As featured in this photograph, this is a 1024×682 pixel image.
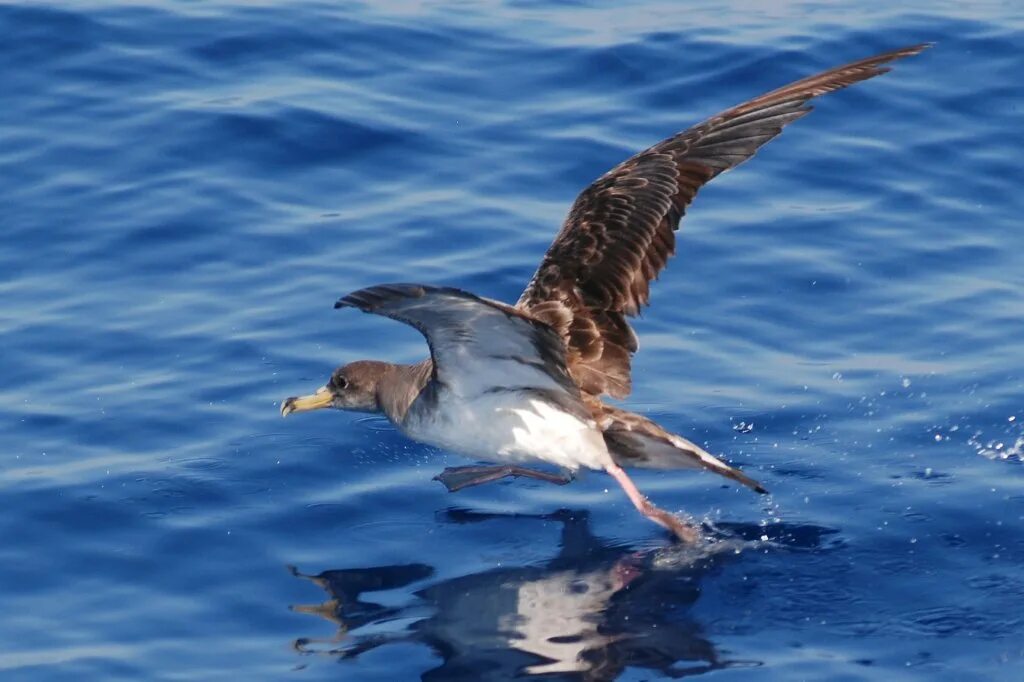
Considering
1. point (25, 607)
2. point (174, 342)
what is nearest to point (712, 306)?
point (174, 342)

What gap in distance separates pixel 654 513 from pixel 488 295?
3.14 meters

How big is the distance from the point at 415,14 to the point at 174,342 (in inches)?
239

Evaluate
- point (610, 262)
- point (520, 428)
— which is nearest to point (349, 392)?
point (520, 428)

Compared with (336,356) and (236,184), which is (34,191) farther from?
(336,356)

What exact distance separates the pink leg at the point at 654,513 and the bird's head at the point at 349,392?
5.07ft

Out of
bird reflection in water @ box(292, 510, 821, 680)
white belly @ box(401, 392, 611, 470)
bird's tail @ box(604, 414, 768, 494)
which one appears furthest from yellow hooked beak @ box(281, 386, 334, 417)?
bird's tail @ box(604, 414, 768, 494)

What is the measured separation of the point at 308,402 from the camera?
965cm

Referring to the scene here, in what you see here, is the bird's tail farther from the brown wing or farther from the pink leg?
the brown wing

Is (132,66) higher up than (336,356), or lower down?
higher up

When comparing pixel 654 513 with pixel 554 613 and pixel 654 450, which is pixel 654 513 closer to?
pixel 654 450

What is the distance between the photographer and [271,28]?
15.4 metres

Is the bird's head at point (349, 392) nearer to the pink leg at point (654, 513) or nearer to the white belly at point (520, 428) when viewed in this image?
the white belly at point (520, 428)

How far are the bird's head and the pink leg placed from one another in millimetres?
1546

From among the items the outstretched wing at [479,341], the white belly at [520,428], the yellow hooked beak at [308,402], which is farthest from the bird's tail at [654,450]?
the yellow hooked beak at [308,402]
